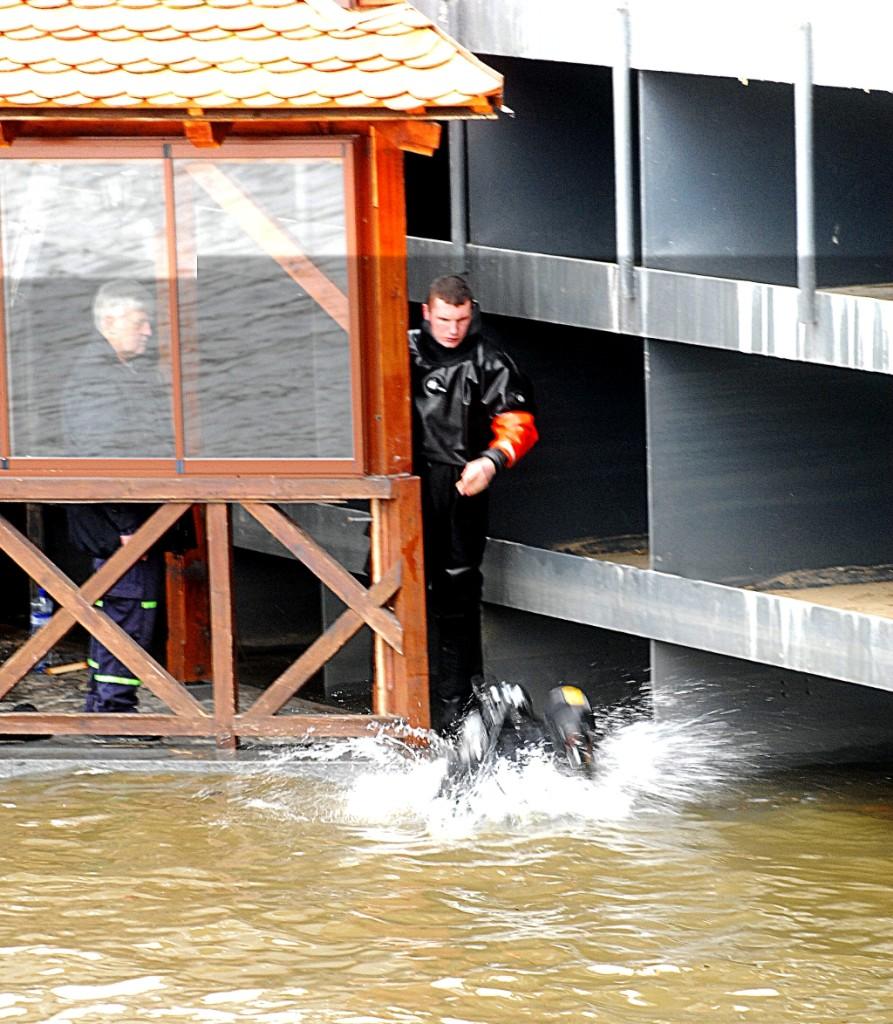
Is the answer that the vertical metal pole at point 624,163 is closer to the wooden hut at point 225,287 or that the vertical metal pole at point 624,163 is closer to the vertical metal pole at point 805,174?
the wooden hut at point 225,287

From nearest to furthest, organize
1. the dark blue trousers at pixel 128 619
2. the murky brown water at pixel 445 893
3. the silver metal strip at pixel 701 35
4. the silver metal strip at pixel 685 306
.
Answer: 1. the murky brown water at pixel 445 893
2. the silver metal strip at pixel 701 35
3. the silver metal strip at pixel 685 306
4. the dark blue trousers at pixel 128 619

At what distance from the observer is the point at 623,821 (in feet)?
25.3

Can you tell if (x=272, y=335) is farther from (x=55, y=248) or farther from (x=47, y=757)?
(x=47, y=757)

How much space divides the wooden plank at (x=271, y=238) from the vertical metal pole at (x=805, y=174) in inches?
68.9

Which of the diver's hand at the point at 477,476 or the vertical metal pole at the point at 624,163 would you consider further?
the diver's hand at the point at 477,476

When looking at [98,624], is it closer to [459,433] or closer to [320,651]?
[320,651]

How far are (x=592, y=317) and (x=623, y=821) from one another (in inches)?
78.4

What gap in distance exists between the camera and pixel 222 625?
8.32m

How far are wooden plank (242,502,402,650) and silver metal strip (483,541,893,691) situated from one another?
0.77m

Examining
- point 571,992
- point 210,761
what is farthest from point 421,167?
point 571,992

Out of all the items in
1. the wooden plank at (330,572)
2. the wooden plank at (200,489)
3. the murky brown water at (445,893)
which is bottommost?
the murky brown water at (445,893)

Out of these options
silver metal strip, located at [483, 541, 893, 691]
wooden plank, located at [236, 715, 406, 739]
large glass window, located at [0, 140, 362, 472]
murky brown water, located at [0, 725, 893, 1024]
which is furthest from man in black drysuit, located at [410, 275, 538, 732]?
murky brown water, located at [0, 725, 893, 1024]

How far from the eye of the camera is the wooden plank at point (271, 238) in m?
8.03

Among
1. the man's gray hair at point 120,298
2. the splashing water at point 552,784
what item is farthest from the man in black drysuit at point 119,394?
the splashing water at point 552,784
